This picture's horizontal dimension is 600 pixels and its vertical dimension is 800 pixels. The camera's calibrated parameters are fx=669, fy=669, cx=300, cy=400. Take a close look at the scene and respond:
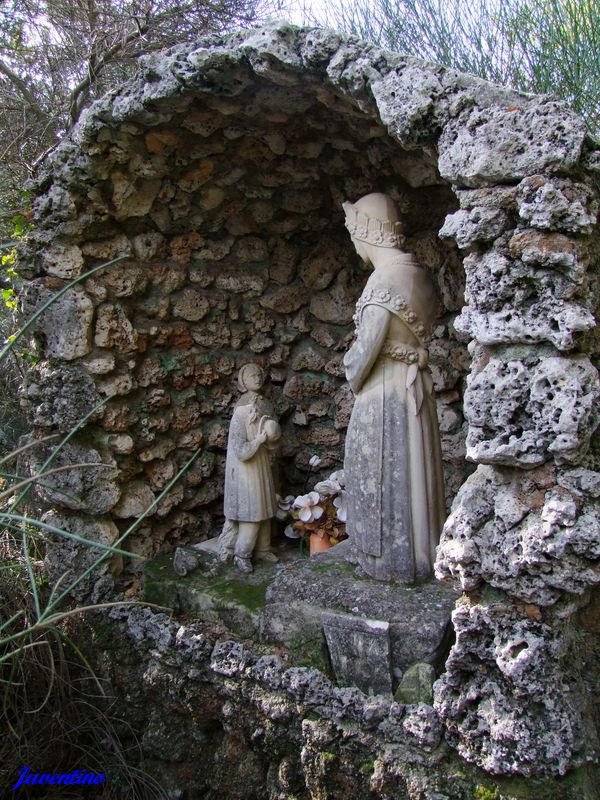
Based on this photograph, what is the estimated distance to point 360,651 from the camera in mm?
2391

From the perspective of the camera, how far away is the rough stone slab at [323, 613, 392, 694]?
92.3 inches

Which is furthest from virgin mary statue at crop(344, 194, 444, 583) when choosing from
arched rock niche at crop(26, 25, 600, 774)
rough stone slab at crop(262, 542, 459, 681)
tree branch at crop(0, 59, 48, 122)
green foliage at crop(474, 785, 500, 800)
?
tree branch at crop(0, 59, 48, 122)

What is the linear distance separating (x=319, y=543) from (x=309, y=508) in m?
0.18

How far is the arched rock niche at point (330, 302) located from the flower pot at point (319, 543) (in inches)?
21.2

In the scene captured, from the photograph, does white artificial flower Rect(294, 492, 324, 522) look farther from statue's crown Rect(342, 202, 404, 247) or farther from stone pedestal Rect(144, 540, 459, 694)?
statue's crown Rect(342, 202, 404, 247)

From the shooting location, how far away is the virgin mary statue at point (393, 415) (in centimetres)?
258

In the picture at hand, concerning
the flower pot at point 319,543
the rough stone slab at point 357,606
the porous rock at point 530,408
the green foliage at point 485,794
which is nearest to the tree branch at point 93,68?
the flower pot at point 319,543

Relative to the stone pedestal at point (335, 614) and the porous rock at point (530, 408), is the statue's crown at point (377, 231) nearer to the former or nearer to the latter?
the porous rock at point (530, 408)

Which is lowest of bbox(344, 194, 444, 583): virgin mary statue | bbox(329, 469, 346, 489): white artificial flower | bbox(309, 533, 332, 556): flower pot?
bbox(309, 533, 332, 556): flower pot

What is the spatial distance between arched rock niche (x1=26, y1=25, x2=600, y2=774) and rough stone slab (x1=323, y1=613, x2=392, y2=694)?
0.35 metres

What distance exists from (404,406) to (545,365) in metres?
0.82

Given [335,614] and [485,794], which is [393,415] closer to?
[335,614]

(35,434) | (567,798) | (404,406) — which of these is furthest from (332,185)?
(567,798)

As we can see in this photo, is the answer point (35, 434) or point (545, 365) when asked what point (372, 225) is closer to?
point (545, 365)
